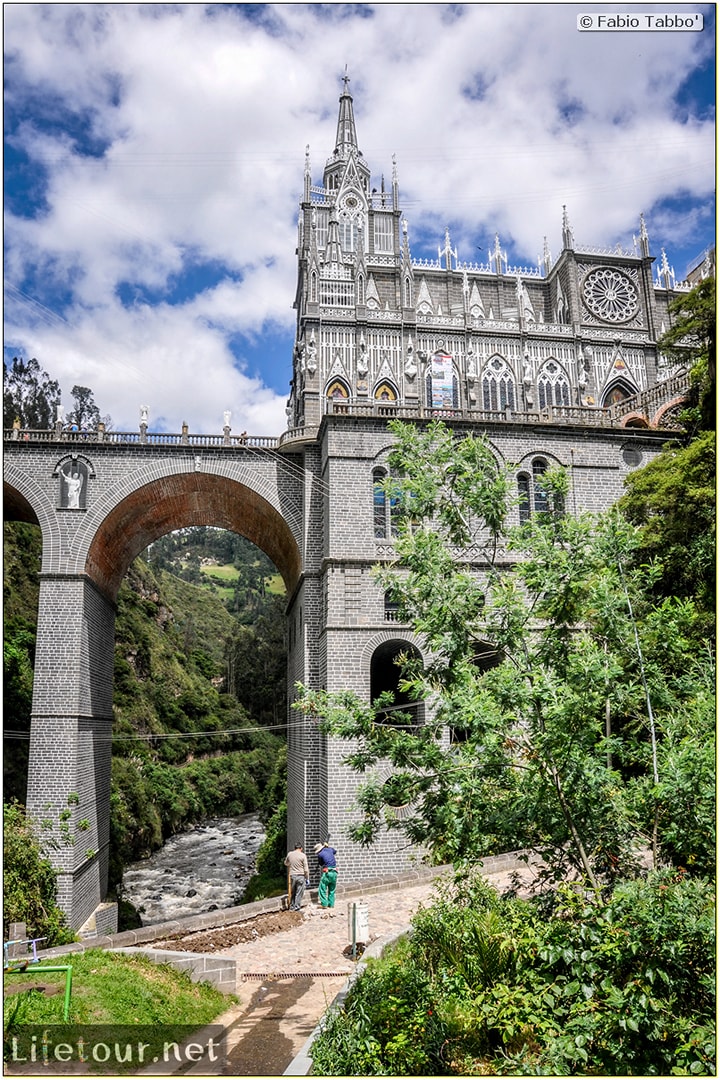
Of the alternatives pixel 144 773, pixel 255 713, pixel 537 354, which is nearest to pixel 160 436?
pixel 144 773

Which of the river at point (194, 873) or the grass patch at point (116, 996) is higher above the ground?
the grass patch at point (116, 996)

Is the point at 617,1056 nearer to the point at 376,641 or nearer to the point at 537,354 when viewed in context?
the point at 376,641

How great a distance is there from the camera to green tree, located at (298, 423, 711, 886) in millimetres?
6684

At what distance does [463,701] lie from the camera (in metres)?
6.93

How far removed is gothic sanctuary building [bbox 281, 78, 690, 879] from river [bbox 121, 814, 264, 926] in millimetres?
7586

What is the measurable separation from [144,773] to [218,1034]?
99.0 feet

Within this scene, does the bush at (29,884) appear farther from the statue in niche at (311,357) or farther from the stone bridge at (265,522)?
the statue in niche at (311,357)

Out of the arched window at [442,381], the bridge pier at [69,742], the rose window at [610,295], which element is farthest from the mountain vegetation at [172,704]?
the rose window at [610,295]

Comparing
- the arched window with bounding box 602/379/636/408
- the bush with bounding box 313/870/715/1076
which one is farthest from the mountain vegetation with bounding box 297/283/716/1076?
the arched window with bounding box 602/379/636/408

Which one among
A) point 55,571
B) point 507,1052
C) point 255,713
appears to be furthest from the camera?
point 255,713

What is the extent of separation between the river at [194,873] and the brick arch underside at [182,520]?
435 inches

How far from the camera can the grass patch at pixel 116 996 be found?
23.9 feet

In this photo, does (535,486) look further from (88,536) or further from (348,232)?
(348,232)

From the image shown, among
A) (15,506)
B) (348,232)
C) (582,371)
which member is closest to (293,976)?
(15,506)
